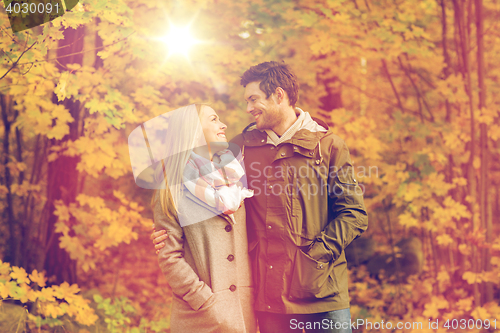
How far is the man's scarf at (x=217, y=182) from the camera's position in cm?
225

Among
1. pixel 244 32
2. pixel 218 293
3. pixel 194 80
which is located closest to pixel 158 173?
pixel 218 293

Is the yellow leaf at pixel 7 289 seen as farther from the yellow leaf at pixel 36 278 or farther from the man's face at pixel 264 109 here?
the man's face at pixel 264 109

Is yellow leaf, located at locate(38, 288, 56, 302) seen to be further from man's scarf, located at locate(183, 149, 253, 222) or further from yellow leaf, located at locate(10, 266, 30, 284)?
man's scarf, located at locate(183, 149, 253, 222)

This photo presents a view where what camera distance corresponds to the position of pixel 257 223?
2.48 m

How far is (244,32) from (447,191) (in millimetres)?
3397

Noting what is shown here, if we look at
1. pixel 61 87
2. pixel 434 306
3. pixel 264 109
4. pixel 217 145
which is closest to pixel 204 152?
pixel 217 145

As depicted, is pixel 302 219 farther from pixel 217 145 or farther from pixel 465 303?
pixel 465 303

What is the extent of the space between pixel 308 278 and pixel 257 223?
1.58ft

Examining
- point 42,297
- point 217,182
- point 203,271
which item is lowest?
point 42,297

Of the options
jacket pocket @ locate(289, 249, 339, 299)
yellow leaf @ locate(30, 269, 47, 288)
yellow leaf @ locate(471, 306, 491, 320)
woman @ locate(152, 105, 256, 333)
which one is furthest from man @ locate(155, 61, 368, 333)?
yellow leaf @ locate(471, 306, 491, 320)

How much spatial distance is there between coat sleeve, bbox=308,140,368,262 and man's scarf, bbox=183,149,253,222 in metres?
0.56

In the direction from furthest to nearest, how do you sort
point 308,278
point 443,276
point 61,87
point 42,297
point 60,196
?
point 443,276, point 60,196, point 42,297, point 61,87, point 308,278

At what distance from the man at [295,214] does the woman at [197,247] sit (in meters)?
0.17

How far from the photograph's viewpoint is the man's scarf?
2.25 metres
